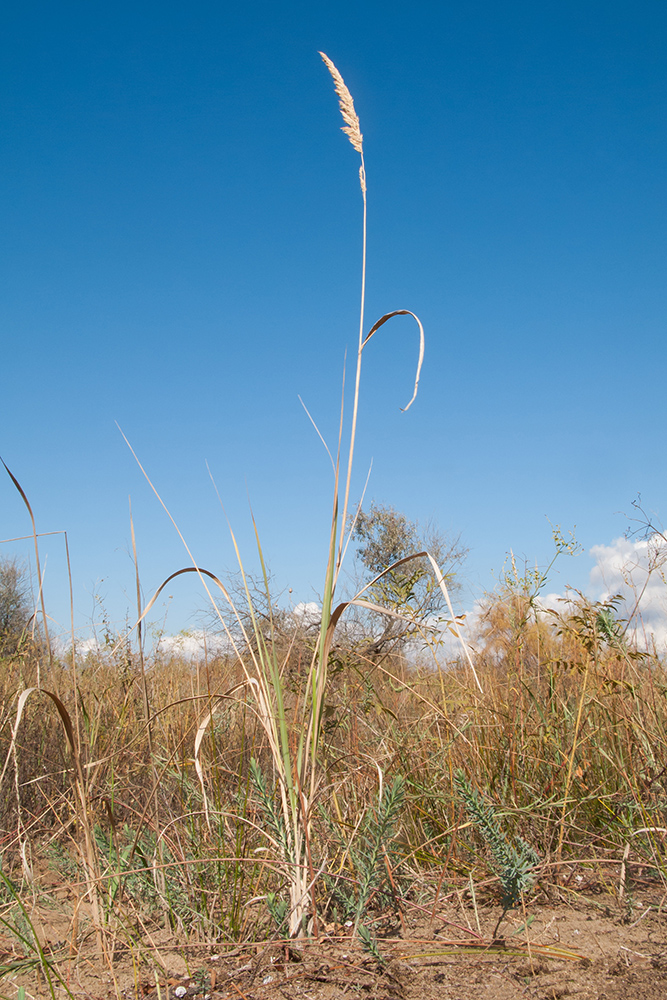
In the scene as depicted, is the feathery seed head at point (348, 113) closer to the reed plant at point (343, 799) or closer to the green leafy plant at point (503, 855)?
the reed plant at point (343, 799)

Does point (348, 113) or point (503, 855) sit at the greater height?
point (348, 113)

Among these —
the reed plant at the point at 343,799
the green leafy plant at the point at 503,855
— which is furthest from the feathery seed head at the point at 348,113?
the green leafy plant at the point at 503,855

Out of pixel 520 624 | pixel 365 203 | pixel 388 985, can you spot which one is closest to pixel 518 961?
pixel 388 985

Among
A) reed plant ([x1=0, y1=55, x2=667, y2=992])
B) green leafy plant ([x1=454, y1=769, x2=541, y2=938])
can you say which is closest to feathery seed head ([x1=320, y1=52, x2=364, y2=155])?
reed plant ([x1=0, y1=55, x2=667, y2=992])

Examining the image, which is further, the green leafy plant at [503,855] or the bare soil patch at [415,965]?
the green leafy plant at [503,855]

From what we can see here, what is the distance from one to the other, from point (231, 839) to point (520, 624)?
4.00 ft

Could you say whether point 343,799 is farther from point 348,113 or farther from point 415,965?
point 348,113

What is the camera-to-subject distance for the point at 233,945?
1409mm

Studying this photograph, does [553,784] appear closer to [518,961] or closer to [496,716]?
[496,716]

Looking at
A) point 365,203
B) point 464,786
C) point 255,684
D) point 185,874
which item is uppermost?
point 365,203

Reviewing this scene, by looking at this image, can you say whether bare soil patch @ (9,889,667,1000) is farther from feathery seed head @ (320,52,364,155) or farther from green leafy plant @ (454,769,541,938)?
feathery seed head @ (320,52,364,155)

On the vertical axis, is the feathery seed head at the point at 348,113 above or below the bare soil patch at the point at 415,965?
above

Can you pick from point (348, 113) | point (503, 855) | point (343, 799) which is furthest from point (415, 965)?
point (348, 113)

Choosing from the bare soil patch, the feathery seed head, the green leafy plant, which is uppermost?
the feathery seed head
